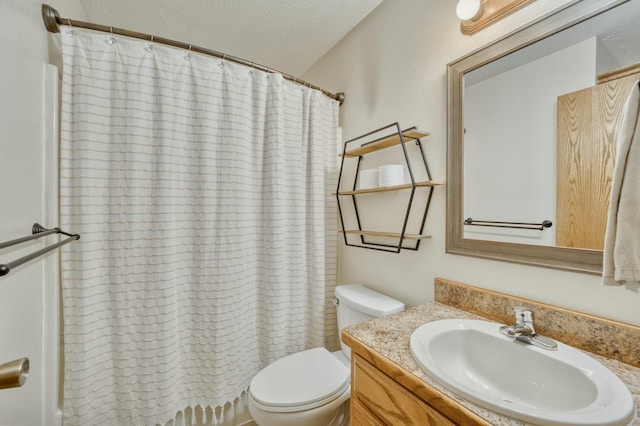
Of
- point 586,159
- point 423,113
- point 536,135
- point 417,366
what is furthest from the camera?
point 423,113

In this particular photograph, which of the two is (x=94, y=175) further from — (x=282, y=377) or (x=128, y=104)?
(x=282, y=377)

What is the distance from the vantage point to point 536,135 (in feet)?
3.04

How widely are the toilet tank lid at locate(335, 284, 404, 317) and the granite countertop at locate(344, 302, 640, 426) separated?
0.54 feet

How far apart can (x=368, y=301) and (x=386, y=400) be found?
61 centimetres

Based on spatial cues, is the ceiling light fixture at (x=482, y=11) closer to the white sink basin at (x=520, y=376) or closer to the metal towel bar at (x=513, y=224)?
the metal towel bar at (x=513, y=224)

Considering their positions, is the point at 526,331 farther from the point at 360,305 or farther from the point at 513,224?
the point at 360,305

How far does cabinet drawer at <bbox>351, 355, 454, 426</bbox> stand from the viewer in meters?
0.64

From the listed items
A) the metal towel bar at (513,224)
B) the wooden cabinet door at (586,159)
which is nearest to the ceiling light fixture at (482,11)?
the wooden cabinet door at (586,159)

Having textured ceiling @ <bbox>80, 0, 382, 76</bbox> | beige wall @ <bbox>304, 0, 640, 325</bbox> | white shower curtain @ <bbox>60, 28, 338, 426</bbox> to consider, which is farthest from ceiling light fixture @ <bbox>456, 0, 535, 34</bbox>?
white shower curtain @ <bbox>60, 28, 338, 426</bbox>

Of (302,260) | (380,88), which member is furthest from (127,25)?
(302,260)

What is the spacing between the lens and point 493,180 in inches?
40.9

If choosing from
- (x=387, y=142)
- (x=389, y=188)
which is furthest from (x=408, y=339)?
(x=387, y=142)

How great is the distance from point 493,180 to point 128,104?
158cm

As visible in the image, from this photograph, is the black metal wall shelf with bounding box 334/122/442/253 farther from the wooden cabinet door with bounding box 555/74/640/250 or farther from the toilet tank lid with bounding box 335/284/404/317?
the wooden cabinet door with bounding box 555/74/640/250
